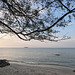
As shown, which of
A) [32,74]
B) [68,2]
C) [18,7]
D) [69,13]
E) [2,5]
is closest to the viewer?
[69,13]

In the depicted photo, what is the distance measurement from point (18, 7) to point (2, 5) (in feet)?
3.90

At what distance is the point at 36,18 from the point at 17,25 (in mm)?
1309

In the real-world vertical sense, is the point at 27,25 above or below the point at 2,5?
below

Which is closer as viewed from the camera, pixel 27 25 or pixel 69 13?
pixel 69 13

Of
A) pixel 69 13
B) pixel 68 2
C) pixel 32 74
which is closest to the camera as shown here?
pixel 69 13

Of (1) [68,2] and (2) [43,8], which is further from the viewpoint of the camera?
(2) [43,8]

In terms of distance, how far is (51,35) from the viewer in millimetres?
6691

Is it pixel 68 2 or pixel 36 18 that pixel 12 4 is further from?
pixel 68 2

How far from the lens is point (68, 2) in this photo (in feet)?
18.7

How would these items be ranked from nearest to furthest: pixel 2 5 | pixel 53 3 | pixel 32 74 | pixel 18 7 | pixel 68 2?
pixel 68 2 < pixel 53 3 < pixel 18 7 < pixel 2 5 < pixel 32 74

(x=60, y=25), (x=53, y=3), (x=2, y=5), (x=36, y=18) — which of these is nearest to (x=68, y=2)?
(x=53, y=3)

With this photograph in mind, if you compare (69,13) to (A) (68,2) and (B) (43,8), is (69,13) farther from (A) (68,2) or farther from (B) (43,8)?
(B) (43,8)

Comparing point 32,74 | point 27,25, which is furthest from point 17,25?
point 32,74

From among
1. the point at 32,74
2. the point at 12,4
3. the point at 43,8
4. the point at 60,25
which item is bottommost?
the point at 32,74
